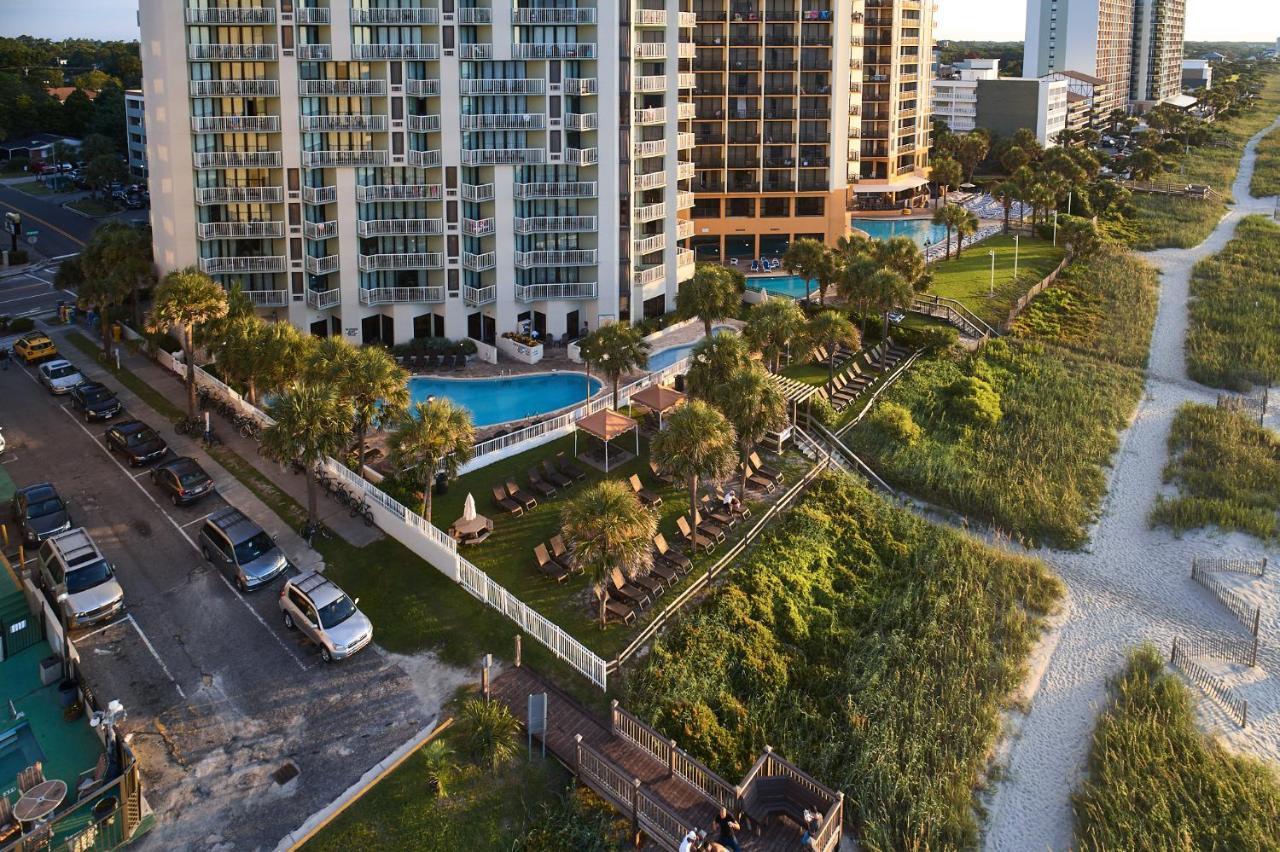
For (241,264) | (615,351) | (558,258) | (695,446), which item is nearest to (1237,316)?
(558,258)

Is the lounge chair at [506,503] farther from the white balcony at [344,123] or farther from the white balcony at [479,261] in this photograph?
the white balcony at [344,123]

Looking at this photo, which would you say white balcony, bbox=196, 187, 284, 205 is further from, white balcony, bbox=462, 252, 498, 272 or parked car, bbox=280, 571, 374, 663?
parked car, bbox=280, 571, 374, 663

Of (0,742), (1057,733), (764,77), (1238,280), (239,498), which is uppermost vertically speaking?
(764,77)

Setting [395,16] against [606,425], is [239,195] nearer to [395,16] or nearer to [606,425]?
[395,16]

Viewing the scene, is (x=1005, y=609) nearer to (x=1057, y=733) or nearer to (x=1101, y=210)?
(x=1057, y=733)

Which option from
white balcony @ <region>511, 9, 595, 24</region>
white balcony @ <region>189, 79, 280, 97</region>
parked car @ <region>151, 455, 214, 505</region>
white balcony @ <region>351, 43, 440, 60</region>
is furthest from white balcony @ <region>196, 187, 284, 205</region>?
parked car @ <region>151, 455, 214, 505</region>

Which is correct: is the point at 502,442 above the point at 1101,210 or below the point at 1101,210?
below

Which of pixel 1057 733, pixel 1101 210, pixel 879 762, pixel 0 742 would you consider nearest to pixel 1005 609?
pixel 1057 733
